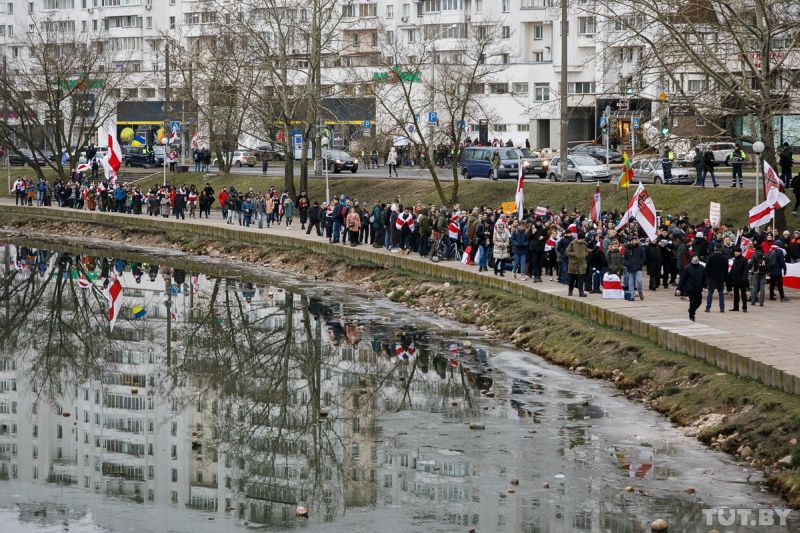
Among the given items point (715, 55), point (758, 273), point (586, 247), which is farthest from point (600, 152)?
point (758, 273)

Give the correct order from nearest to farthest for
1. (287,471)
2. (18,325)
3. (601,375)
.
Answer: (287,471), (601,375), (18,325)

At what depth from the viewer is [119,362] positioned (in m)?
29.1

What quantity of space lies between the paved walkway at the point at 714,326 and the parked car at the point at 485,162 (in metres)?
23.2

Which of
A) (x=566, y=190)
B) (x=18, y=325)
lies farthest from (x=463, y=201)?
(x=18, y=325)

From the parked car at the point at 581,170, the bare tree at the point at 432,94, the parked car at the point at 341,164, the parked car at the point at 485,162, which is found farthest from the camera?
the parked car at the point at 341,164

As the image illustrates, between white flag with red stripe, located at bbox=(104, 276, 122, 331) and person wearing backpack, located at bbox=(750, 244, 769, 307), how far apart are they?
16154 mm

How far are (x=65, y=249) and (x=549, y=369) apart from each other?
3156 centimetres

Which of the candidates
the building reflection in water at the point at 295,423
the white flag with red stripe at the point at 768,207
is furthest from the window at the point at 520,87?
the white flag with red stripe at the point at 768,207

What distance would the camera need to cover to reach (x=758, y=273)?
2878 cm

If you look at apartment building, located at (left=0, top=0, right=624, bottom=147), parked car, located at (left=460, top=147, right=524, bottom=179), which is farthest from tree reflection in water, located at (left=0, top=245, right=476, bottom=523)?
apartment building, located at (left=0, top=0, right=624, bottom=147)

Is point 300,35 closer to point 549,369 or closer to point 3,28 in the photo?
point 549,369

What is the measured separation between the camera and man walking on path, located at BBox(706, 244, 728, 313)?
27.8 meters

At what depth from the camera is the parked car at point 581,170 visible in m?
53.0

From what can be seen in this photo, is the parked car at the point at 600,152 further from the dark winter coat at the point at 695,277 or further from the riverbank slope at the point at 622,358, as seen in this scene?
the dark winter coat at the point at 695,277
